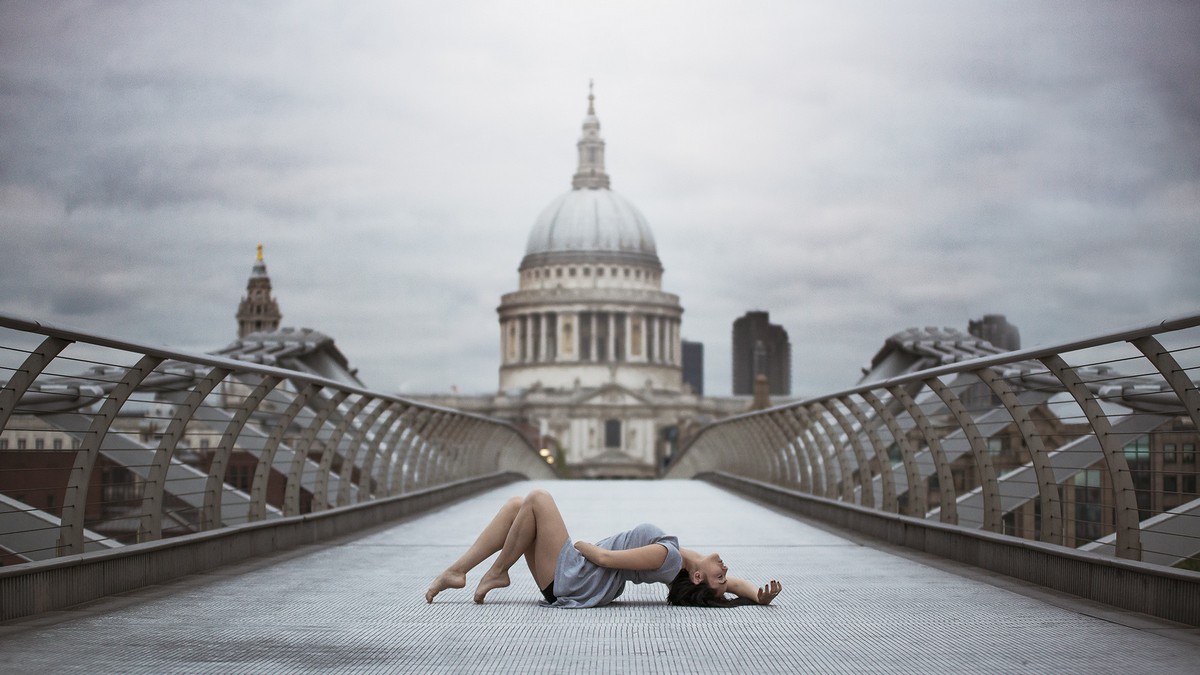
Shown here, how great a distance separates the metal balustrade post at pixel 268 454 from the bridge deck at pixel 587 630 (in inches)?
35.1

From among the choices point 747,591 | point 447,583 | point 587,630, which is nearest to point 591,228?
point 447,583

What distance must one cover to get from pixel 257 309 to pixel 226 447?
623ft

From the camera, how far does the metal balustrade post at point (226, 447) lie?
10320mm

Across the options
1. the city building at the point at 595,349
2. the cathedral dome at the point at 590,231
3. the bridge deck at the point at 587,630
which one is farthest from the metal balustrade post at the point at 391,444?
the cathedral dome at the point at 590,231

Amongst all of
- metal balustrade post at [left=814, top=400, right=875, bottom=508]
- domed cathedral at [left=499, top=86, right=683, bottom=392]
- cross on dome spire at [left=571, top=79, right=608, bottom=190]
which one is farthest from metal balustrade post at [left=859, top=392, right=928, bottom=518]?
cross on dome spire at [left=571, top=79, right=608, bottom=190]

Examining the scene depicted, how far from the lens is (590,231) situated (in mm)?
181125

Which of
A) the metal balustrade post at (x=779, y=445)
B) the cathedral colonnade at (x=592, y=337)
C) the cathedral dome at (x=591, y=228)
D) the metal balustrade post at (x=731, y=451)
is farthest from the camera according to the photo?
the cathedral dome at (x=591, y=228)

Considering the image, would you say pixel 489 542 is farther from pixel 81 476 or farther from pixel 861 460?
pixel 861 460

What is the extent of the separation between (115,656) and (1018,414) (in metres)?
5.41

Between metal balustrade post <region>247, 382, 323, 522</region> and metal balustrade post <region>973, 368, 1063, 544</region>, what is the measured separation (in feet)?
16.2

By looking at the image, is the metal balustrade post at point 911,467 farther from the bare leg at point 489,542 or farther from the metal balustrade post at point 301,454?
the bare leg at point 489,542

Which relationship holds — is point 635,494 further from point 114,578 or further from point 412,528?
point 114,578

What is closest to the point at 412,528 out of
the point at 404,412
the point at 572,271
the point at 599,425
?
the point at 404,412

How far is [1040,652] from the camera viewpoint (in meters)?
6.57
